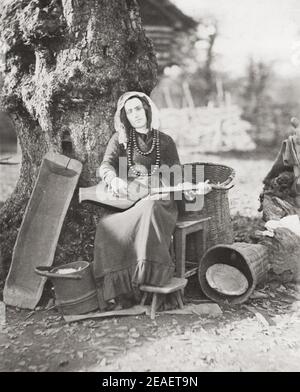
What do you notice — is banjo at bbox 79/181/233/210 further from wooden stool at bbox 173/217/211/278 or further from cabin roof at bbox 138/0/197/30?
cabin roof at bbox 138/0/197/30

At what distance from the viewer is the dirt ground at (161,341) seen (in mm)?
2670

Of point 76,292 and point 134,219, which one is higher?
point 134,219

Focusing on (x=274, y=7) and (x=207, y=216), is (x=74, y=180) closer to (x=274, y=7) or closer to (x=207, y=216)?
(x=207, y=216)

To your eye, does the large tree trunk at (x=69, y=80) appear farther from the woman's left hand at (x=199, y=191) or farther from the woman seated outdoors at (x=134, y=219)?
the woman's left hand at (x=199, y=191)

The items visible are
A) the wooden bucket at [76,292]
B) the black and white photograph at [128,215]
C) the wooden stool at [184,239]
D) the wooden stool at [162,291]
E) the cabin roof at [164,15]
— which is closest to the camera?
the black and white photograph at [128,215]

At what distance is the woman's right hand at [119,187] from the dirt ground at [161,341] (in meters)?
0.98

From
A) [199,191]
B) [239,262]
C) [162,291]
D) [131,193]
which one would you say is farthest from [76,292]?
[239,262]

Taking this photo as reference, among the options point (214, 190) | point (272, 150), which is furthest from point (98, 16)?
point (272, 150)

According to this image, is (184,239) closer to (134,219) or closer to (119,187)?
(134,219)

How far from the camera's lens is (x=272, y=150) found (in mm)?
6344

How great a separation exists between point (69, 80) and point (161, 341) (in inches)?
87.8

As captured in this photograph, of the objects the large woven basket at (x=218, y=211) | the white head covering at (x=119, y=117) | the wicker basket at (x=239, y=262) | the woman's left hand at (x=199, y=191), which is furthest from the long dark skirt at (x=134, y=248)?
the white head covering at (x=119, y=117)

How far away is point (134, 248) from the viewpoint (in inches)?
123
